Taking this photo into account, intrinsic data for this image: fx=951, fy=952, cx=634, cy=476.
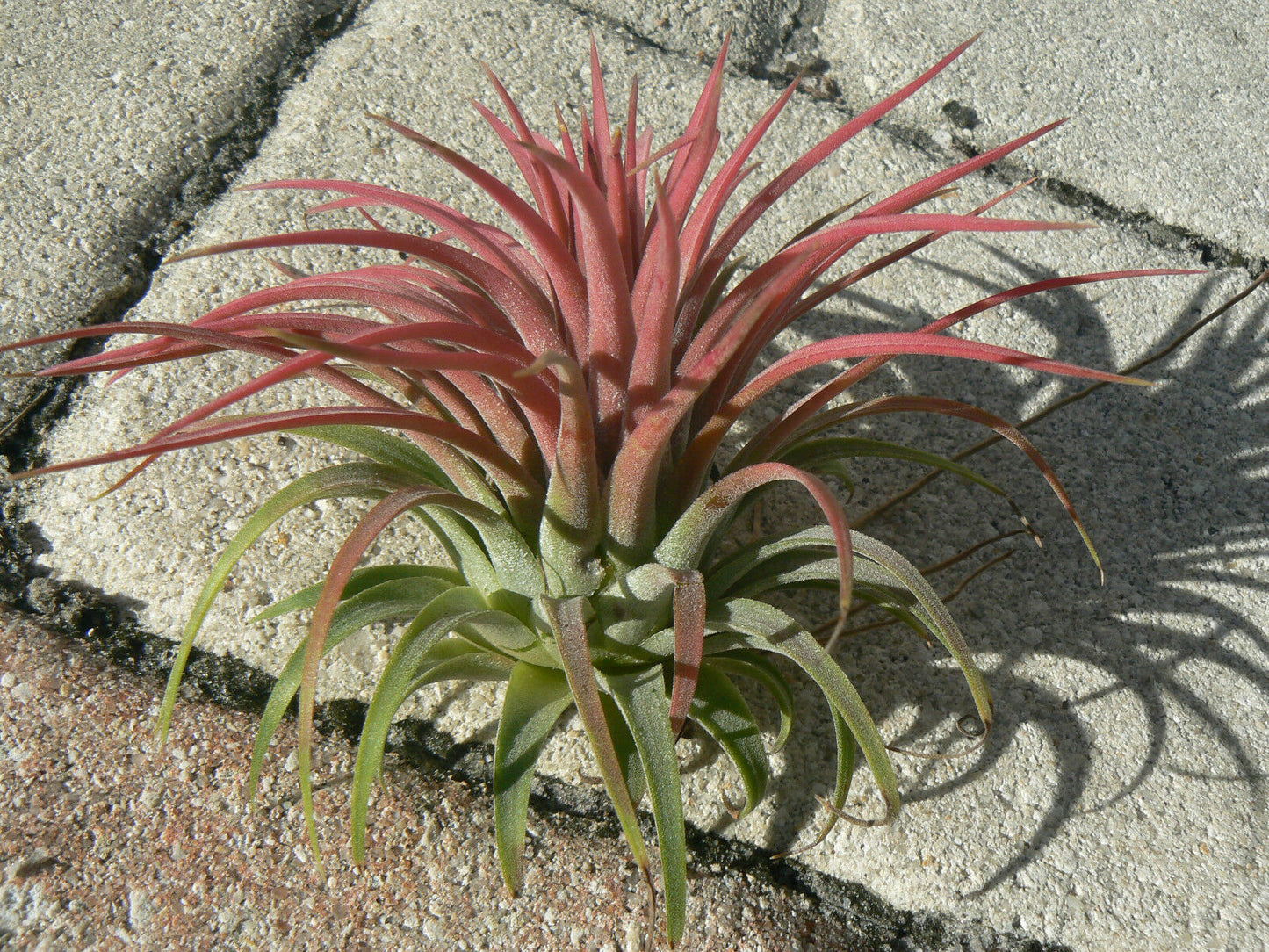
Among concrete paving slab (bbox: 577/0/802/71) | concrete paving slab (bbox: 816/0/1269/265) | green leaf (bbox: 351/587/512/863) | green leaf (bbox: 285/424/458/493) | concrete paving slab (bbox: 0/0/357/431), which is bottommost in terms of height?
green leaf (bbox: 351/587/512/863)

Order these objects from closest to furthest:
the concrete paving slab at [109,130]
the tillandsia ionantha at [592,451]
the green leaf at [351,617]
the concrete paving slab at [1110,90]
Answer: the tillandsia ionantha at [592,451] → the green leaf at [351,617] → the concrete paving slab at [109,130] → the concrete paving slab at [1110,90]

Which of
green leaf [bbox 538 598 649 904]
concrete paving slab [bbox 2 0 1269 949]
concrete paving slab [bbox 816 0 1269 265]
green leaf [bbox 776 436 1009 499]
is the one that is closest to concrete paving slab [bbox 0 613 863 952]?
concrete paving slab [bbox 2 0 1269 949]

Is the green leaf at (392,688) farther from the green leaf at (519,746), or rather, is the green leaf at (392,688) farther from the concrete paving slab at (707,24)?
the concrete paving slab at (707,24)

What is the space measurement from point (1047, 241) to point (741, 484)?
2.51ft

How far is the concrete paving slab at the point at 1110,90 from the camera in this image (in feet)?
3.99

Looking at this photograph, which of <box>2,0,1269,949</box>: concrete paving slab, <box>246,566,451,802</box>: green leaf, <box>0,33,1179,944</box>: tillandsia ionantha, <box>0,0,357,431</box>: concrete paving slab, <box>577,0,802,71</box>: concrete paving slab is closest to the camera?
<box>0,33,1179,944</box>: tillandsia ionantha

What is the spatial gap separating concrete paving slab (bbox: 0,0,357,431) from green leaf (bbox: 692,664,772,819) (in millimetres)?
761

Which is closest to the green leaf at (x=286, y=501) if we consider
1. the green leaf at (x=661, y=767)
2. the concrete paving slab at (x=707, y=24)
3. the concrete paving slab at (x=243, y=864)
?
the concrete paving slab at (x=243, y=864)

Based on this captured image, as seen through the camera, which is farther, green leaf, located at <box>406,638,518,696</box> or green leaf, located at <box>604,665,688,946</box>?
green leaf, located at <box>406,638,518,696</box>

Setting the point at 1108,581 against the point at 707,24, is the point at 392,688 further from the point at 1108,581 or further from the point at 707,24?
the point at 707,24

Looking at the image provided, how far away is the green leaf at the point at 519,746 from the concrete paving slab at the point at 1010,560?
0.49 feet

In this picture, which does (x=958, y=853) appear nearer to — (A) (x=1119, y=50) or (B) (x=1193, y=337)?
(B) (x=1193, y=337)

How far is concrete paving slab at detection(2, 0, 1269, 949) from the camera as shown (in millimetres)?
825

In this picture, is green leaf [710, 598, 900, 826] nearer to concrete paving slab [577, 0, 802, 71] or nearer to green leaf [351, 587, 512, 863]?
green leaf [351, 587, 512, 863]
